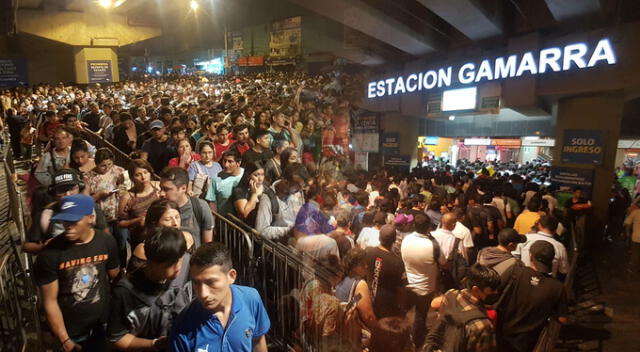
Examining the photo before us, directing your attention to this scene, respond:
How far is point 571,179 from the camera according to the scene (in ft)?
28.7

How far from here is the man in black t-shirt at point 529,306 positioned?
346cm

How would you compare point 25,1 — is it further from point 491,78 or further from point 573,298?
point 573,298

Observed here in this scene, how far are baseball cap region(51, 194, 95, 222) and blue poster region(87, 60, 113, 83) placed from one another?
2667cm

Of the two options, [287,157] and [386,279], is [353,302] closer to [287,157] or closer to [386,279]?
[386,279]

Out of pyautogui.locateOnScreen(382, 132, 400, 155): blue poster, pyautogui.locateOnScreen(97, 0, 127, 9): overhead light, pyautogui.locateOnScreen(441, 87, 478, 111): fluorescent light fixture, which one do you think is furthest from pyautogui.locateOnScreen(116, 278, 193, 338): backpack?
pyautogui.locateOnScreen(97, 0, 127, 9): overhead light

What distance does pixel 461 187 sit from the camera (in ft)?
27.5

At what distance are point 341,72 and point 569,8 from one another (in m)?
8.75

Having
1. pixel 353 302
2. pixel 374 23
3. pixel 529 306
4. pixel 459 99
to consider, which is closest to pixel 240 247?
pixel 353 302

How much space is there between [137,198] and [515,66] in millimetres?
9065

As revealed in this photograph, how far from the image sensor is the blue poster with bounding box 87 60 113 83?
2422 centimetres

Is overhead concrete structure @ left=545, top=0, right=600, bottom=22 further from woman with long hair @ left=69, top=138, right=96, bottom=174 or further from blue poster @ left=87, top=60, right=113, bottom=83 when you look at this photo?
blue poster @ left=87, top=60, right=113, bottom=83

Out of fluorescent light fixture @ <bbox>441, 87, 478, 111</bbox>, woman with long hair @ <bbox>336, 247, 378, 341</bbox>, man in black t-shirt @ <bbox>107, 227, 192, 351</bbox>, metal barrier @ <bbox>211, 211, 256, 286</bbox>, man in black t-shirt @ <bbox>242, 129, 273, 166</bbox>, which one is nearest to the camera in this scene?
man in black t-shirt @ <bbox>107, 227, 192, 351</bbox>

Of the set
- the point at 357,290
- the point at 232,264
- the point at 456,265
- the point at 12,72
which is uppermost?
the point at 12,72

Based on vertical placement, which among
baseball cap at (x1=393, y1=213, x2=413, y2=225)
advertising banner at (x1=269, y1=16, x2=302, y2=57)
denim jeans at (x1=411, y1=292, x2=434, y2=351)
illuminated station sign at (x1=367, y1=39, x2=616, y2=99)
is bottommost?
denim jeans at (x1=411, y1=292, x2=434, y2=351)
